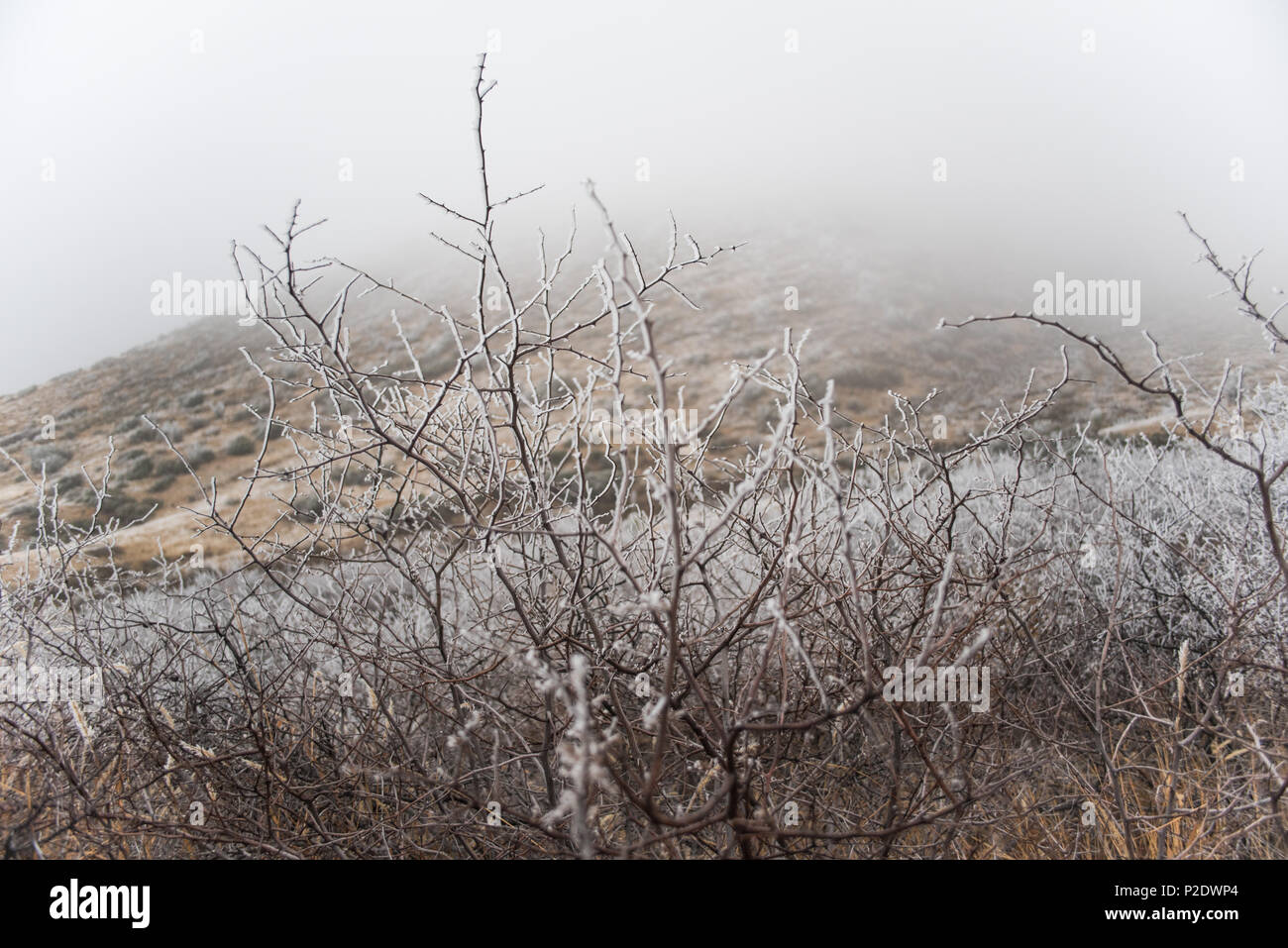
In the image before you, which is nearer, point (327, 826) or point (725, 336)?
point (327, 826)

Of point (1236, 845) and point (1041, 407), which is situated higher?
point (1041, 407)

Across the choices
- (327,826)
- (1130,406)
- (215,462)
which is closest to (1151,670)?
(327,826)

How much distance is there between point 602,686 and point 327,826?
3.86ft

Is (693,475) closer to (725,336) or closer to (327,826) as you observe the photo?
(327,826)

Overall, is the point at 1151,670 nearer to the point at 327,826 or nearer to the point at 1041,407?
the point at 1041,407

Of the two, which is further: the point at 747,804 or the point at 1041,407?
the point at 1041,407

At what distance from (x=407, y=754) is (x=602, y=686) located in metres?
0.65

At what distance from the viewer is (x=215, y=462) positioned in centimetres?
1566

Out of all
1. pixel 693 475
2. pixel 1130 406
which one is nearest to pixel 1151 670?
pixel 693 475

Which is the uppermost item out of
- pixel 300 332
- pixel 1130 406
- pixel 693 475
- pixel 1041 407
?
pixel 300 332

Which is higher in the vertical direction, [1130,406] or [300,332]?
[300,332]

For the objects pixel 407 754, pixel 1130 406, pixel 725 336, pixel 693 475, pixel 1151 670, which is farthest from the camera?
pixel 725 336
